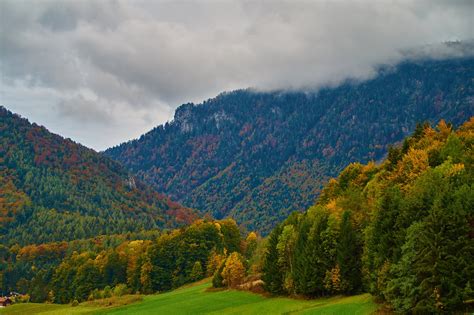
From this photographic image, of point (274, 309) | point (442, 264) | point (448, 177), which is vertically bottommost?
point (274, 309)

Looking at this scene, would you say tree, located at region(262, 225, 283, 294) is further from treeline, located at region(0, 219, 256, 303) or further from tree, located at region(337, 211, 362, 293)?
→ treeline, located at region(0, 219, 256, 303)

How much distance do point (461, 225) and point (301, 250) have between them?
31.2m

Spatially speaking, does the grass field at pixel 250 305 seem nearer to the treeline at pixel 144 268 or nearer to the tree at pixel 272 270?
the tree at pixel 272 270

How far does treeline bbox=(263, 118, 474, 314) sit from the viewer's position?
46.7 metres

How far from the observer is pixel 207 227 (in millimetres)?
162125

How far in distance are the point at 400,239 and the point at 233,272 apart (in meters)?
56.9

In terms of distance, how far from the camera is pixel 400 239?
53.7 m

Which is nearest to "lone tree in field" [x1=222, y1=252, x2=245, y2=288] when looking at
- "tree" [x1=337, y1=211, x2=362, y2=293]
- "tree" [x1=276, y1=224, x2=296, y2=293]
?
"tree" [x1=276, y1=224, x2=296, y2=293]

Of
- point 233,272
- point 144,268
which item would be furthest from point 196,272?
point 233,272

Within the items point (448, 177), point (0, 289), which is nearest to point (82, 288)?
point (0, 289)

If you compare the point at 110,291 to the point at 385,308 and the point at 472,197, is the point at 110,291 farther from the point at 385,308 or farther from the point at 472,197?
the point at 472,197

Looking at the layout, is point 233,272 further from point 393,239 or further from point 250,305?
point 393,239

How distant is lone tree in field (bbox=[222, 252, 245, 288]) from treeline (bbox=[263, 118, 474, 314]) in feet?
63.1

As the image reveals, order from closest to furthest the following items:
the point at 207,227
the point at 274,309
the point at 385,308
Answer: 1. the point at 385,308
2. the point at 274,309
3. the point at 207,227
